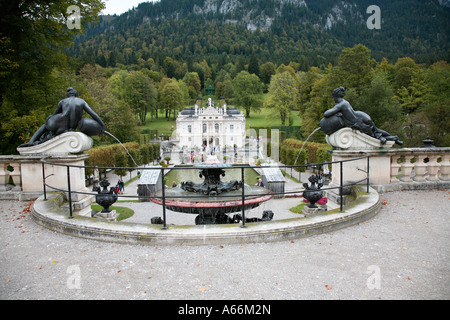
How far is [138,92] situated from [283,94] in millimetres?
34182

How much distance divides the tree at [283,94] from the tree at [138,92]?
29.9 meters

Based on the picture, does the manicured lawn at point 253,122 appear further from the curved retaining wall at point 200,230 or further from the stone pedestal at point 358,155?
the curved retaining wall at point 200,230

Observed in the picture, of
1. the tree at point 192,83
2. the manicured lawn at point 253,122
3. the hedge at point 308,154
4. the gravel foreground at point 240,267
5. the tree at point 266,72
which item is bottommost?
the hedge at point 308,154

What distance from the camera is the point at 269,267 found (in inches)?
187

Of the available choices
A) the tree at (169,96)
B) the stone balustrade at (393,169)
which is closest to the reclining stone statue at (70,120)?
the stone balustrade at (393,169)

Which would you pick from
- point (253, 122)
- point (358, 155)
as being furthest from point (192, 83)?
point (358, 155)

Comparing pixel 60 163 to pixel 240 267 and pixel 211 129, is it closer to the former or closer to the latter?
pixel 240 267

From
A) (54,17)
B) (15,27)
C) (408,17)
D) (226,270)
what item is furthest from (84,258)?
(408,17)

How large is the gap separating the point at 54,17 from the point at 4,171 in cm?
958

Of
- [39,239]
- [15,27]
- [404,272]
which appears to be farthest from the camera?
[15,27]

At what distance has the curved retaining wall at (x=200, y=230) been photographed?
222 inches

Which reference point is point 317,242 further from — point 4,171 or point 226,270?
point 4,171

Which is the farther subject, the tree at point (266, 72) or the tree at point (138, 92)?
the tree at point (266, 72)

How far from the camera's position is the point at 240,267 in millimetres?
4742
